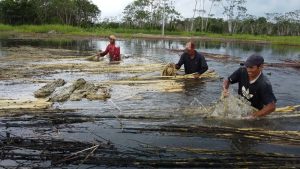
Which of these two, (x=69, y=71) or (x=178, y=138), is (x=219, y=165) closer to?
(x=178, y=138)

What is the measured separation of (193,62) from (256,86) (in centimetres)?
608

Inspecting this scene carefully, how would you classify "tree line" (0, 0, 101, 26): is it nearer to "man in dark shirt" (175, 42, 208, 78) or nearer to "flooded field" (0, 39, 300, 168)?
"man in dark shirt" (175, 42, 208, 78)

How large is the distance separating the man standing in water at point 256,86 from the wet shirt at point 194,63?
17.1ft

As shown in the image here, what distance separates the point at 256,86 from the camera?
8.00m

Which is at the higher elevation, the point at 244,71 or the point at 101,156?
the point at 244,71

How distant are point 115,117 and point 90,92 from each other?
8.22 feet

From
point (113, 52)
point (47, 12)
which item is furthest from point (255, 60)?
point (47, 12)

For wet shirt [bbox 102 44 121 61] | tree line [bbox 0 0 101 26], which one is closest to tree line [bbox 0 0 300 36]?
tree line [bbox 0 0 101 26]

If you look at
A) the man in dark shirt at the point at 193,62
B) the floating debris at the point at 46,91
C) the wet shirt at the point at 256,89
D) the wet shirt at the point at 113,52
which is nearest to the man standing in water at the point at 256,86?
the wet shirt at the point at 256,89

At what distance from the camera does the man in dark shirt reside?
1382 cm

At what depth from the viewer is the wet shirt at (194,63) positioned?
45.5 feet

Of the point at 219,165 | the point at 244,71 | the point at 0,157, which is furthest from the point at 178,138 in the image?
the point at 0,157

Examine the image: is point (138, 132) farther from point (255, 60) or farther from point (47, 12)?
point (47, 12)

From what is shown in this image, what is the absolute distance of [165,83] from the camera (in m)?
12.6
